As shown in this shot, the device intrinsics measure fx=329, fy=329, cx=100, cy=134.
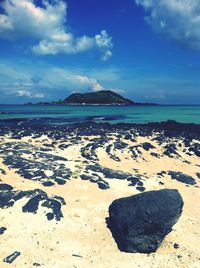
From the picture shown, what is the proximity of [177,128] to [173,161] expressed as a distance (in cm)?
2458

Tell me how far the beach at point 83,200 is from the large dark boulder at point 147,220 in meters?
0.44

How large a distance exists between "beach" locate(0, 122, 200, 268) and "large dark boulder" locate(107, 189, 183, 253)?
0.44 metres

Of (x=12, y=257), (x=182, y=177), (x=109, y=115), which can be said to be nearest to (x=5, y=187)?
(x=12, y=257)

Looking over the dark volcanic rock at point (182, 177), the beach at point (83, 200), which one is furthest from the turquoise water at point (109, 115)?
the dark volcanic rock at point (182, 177)

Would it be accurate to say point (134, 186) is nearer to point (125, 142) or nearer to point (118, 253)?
point (118, 253)

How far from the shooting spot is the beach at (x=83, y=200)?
15.4 m

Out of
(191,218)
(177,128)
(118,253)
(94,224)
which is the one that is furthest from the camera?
(177,128)

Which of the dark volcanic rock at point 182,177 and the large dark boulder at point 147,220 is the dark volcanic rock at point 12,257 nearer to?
the large dark boulder at point 147,220

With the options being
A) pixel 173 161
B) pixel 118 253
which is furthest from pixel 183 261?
pixel 173 161

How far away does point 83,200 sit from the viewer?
20.0m

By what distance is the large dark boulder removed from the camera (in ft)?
51.8

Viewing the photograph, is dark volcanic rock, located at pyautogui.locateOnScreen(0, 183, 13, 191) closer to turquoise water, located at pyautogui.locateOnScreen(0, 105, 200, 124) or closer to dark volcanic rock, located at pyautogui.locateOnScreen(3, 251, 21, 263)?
dark volcanic rock, located at pyautogui.locateOnScreen(3, 251, 21, 263)

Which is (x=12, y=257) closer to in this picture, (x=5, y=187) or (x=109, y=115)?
(x=5, y=187)

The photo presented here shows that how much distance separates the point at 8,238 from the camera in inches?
639
